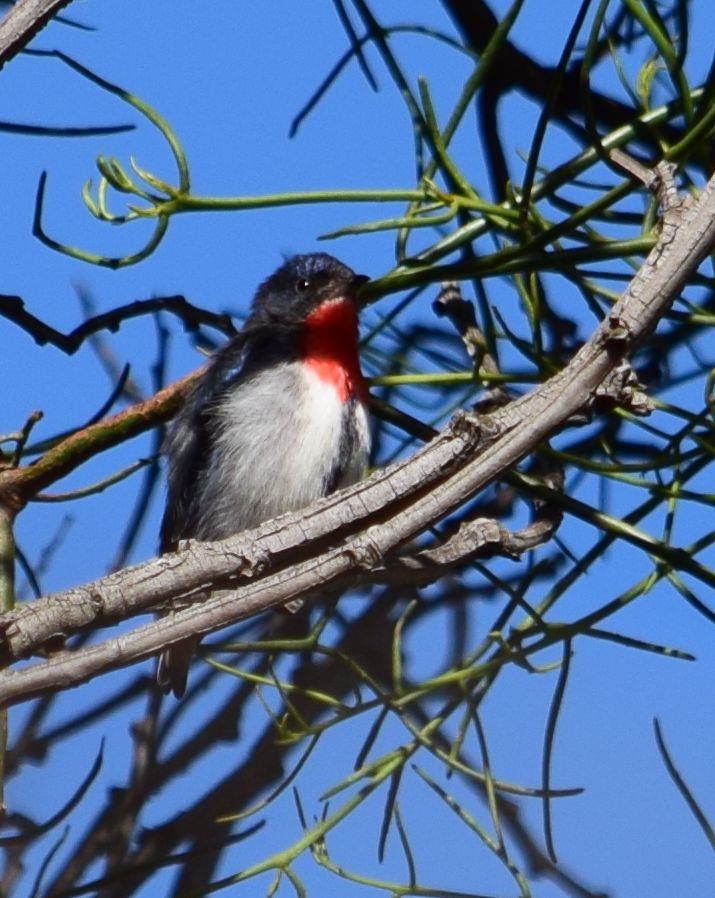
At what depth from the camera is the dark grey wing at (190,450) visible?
264cm

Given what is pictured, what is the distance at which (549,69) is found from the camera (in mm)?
1884

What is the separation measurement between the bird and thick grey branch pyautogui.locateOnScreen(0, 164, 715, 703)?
1.42 m

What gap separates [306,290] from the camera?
302 cm

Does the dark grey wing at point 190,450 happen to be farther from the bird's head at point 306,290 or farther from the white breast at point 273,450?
the bird's head at point 306,290

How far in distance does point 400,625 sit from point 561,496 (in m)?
0.24

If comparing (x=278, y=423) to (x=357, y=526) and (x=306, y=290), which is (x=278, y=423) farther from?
(x=357, y=526)

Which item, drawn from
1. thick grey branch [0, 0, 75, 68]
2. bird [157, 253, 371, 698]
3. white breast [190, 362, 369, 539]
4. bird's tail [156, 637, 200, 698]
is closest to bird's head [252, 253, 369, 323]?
bird [157, 253, 371, 698]

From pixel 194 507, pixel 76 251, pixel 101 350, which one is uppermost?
pixel 194 507

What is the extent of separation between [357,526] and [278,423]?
1665 mm

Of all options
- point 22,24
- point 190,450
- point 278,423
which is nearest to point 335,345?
point 278,423

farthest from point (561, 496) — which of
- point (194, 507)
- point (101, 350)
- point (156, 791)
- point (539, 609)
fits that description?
point (194, 507)

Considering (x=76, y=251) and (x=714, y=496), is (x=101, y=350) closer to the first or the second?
(x=76, y=251)

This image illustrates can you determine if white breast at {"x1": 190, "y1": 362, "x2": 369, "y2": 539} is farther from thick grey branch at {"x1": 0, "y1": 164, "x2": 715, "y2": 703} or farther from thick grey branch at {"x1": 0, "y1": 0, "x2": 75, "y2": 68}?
thick grey branch at {"x1": 0, "y1": 164, "x2": 715, "y2": 703}

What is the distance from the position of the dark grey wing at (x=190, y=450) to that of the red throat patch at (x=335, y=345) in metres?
0.14
